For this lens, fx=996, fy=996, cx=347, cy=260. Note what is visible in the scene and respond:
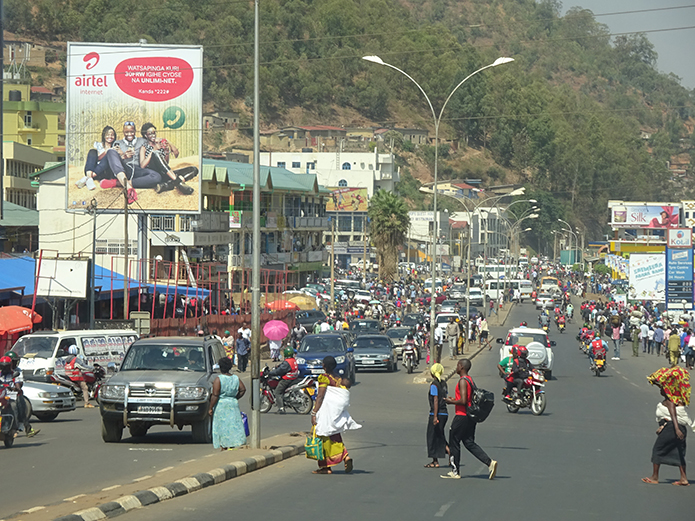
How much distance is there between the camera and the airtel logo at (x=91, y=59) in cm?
4081

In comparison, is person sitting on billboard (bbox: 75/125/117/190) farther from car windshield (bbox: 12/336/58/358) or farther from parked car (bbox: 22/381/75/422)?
parked car (bbox: 22/381/75/422)

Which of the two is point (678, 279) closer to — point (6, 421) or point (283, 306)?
point (283, 306)

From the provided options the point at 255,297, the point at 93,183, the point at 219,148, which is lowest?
the point at 255,297

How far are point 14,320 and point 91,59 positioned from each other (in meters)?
14.6

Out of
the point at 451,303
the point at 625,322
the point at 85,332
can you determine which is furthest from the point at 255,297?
the point at 451,303

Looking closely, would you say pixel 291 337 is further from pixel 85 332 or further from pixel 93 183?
pixel 85 332

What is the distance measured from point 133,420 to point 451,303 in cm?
5421

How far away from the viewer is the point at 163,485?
1109 cm

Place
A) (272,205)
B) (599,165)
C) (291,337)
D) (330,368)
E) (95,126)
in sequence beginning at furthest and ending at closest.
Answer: (599,165), (272,205), (291,337), (95,126), (330,368)

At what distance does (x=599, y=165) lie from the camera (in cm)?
18625

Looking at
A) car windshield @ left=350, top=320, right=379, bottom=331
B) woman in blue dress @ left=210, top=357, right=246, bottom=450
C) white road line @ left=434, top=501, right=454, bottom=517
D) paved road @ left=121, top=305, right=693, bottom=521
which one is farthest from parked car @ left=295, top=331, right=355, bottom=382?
white road line @ left=434, top=501, right=454, bottom=517

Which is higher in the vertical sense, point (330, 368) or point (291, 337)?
point (330, 368)

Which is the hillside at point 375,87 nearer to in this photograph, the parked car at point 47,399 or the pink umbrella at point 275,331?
the pink umbrella at point 275,331

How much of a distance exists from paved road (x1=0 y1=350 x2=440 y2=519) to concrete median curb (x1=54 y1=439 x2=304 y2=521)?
93cm
